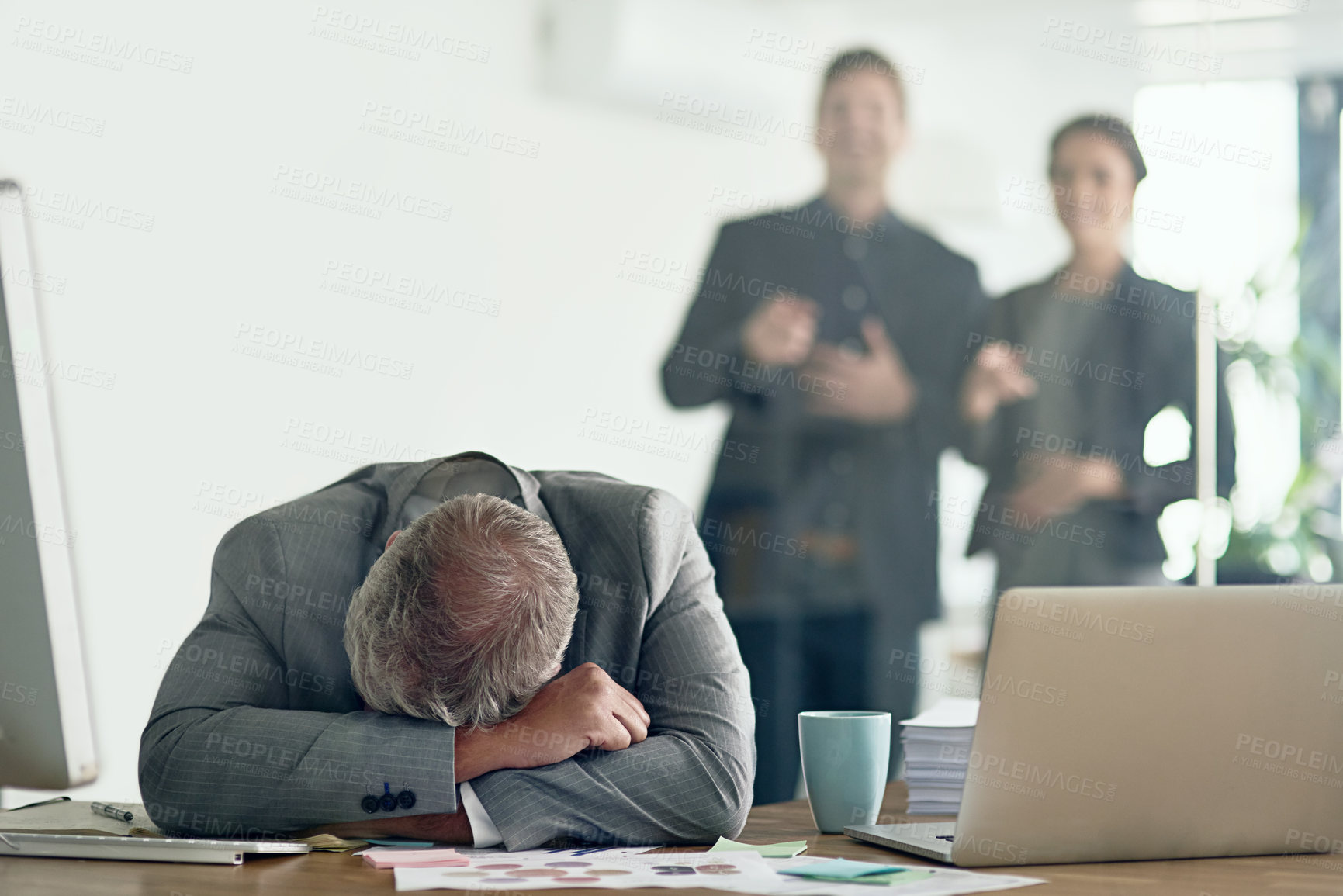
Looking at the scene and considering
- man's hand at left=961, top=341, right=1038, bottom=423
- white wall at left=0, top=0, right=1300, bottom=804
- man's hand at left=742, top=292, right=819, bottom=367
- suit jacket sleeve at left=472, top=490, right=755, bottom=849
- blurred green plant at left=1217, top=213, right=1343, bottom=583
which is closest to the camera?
suit jacket sleeve at left=472, top=490, right=755, bottom=849

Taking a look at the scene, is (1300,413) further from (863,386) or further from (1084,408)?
(863,386)

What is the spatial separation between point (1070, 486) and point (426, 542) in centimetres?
225

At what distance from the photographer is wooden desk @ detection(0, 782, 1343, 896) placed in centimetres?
81

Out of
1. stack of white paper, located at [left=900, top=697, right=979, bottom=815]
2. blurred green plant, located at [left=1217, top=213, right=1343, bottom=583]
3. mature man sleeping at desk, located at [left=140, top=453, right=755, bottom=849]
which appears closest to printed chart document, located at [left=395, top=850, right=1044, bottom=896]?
mature man sleeping at desk, located at [left=140, top=453, right=755, bottom=849]

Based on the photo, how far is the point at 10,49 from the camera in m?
2.50

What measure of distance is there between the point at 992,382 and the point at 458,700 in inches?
86.1

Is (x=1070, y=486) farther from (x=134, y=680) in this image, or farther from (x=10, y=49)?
(x=10, y=49)

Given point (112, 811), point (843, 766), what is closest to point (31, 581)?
point (112, 811)

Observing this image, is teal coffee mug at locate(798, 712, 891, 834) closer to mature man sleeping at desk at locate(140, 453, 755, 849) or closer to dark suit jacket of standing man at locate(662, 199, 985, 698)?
mature man sleeping at desk at locate(140, 453, 755, 849)

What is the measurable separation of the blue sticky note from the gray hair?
356mm

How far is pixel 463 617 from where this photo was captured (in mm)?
1088

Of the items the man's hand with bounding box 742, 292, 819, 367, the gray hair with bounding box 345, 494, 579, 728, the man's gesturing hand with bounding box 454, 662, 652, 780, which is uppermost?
the man's hand with bounding box 742, 292, 819, 367

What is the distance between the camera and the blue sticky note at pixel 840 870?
846mm

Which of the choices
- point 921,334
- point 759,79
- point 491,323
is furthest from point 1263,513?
point 491,323
